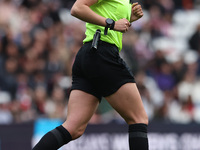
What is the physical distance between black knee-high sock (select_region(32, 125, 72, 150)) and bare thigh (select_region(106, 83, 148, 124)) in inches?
18.6

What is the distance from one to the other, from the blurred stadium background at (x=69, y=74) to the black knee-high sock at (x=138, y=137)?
2.77 meters

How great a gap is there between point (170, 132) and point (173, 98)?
2.32 m

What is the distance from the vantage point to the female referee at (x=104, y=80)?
378cm

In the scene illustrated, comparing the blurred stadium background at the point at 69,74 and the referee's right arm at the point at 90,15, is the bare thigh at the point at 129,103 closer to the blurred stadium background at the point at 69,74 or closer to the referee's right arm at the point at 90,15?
the referee's right arm at the point at 90,15

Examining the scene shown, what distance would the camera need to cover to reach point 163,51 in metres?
10.5

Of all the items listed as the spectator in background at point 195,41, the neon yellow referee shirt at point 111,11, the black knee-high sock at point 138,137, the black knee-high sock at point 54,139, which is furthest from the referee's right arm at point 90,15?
the spectator in background at point 195,41

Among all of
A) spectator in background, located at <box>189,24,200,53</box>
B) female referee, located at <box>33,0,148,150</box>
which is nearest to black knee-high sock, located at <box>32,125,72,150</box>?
female referee, located at <box>33,0,148,150</box>

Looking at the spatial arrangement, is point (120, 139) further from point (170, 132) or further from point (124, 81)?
point (124, 81)

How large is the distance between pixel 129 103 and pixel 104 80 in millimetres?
277

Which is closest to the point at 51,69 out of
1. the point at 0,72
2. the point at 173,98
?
the point at 0,72

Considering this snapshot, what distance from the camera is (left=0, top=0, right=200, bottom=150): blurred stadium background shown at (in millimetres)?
6758

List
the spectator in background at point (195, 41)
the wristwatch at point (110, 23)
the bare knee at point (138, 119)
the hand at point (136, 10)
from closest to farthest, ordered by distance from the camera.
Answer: the wristwatch at point (110, 23)
the bare knee at point (138, 119)
the hand at point (136, 10)
the spectator in background at point (195, 41)

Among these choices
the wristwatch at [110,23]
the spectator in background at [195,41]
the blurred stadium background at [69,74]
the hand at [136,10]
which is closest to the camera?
the wristwatch at [110,23]

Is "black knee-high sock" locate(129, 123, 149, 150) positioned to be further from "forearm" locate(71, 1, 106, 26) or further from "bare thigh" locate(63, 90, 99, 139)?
"forearm" locate(71, 1, 106, 26)
